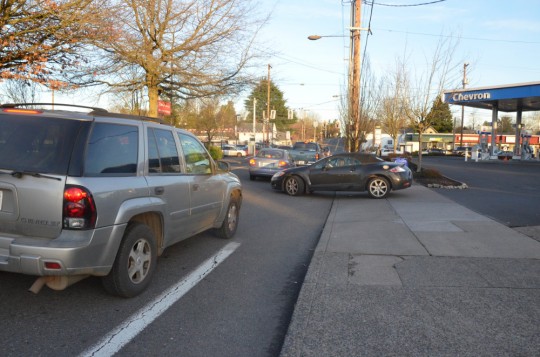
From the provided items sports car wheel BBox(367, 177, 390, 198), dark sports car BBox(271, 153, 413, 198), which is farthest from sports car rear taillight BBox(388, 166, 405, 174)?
sports car wheel BBox(367, 177, 390, 198)

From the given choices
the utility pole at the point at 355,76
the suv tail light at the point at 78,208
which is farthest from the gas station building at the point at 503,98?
the suv tail light at the point at 78,208

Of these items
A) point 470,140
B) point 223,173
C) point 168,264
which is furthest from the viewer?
point 470,140

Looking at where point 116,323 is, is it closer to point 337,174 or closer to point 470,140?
point 337,174

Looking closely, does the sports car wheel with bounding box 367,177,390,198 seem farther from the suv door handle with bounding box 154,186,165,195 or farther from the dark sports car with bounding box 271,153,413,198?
the suv door handle with bounding box 154,186,165,195

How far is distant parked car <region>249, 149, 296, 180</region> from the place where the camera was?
18969 mm

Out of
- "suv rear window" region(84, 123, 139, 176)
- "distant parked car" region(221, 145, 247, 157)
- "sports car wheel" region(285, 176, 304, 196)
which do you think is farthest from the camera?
"distant parked car" region(221, 145, 247, 157)

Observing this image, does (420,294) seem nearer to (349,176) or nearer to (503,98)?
(349,176)

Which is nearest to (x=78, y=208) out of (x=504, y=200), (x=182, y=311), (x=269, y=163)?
(x=182, y=311)

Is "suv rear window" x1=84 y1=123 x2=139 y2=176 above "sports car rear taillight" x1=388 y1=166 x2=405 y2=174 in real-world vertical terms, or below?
above

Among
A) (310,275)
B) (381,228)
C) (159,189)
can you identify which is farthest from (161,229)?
(381,228)

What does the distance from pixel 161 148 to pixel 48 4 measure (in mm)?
4735

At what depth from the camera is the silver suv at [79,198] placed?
3.98m

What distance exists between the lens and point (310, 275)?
17.9ft

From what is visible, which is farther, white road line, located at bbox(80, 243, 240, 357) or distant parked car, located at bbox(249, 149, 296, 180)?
distant parked car, located at bbox(249, 149, 296, 180)
